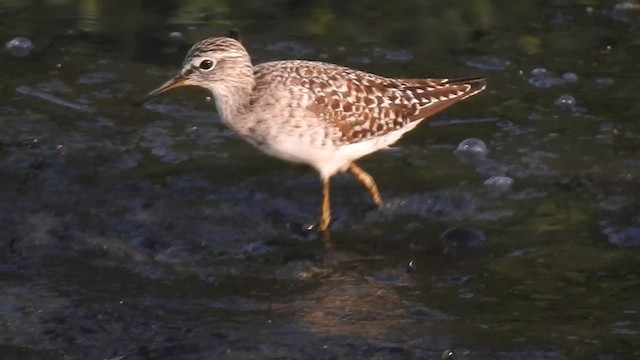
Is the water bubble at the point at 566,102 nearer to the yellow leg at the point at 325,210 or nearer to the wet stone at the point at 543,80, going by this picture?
the wet stone at the point at 543,80

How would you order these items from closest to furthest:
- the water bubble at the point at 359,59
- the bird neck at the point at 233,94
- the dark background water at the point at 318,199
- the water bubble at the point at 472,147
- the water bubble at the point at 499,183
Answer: the dark background water at the point at 318,199 → the bird neck at the point at 233,94 → the water bubble at the point at 499,183 → the water bubble at the point at 472,147 → the water bubble at the point at 359,59

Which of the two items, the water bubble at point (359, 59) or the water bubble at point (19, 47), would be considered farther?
the water bubble at point (19, 47)

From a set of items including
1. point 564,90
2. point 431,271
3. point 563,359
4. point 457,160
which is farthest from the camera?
point 564,90

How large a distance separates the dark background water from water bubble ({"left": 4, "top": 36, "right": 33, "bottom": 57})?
201mm

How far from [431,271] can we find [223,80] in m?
1.93

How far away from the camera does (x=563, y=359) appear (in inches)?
273

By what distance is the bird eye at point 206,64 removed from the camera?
9031mm

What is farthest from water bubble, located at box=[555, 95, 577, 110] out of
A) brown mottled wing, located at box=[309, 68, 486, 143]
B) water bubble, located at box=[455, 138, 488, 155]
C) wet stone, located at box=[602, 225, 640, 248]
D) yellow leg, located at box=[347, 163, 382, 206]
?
wet stone, located at box=[602, 225, 640, 248]

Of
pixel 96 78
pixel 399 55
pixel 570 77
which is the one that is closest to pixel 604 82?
pixel 570 77

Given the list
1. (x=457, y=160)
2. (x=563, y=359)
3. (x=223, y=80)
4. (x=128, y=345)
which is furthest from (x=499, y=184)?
(x=128, y=345)

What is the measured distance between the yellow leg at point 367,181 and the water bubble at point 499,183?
0.73 meters

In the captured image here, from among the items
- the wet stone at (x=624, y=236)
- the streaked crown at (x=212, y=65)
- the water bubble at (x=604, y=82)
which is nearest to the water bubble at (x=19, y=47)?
the streaked crown at (x=212, y=65)

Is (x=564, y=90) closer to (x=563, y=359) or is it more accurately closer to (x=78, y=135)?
(x=78, y=135)

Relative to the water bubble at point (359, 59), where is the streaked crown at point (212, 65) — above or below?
above
